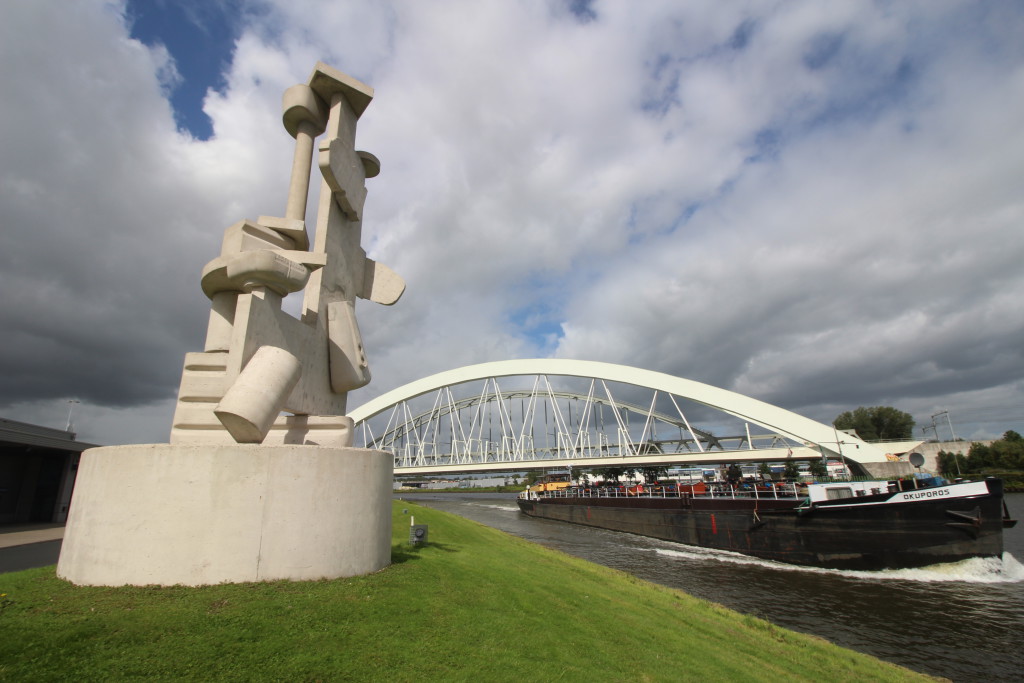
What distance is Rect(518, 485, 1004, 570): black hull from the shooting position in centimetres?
1834

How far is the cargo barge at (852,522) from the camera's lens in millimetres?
18359

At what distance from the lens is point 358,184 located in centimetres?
1080

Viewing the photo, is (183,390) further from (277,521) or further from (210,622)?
(210,622)

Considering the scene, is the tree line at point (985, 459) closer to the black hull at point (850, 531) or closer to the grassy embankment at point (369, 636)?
the black hull at point (850, 531)

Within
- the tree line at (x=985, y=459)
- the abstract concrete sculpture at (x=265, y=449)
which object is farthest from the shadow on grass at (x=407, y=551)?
the tree line at (x=985, y=459)

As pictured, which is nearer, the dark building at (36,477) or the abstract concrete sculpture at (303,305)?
the abstract concrete sculpture at (303,305)

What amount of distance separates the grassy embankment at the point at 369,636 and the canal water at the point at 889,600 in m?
3.11

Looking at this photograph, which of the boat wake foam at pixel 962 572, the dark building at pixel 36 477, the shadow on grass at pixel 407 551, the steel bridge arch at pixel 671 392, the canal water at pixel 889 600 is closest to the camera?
the shadow on grass at pixel 407 551

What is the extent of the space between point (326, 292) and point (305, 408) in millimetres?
2229

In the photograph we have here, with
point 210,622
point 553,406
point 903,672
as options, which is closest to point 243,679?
point 210,622

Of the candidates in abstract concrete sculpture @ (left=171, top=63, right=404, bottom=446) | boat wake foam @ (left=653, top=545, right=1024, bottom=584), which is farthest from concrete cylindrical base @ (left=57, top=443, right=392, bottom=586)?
boat wake foam @ (left=653, top=545, right=1024, bottom=584)

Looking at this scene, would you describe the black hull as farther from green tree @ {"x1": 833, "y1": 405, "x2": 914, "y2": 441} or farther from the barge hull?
green tree @ {"x1": 833, "y1": 405, "x2": 914, "y2": 441}

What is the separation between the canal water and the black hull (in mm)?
555

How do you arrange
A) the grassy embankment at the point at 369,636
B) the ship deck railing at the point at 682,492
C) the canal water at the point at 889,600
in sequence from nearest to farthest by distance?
the grassy embankment at the point at 369,636 < the canal water at the point at 889,600 < the ship deck railing at the point at 682,492
